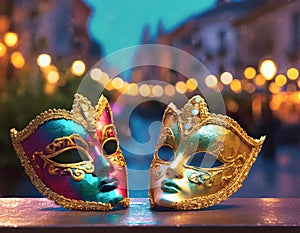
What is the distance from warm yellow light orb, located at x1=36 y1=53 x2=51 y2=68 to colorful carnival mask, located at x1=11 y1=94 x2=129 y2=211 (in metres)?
5.57

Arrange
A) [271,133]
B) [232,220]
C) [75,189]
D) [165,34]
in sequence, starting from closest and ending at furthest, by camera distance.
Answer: [232,220] < [75,189] < [271,133] < [165,34]

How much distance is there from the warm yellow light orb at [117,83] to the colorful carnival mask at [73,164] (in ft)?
20.7

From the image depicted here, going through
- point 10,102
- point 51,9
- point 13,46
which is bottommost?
point 10,102

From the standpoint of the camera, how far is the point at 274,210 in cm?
150

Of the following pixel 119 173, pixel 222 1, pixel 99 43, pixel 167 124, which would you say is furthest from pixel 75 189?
pixel 99 43

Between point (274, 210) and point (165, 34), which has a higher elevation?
point (165, 34)

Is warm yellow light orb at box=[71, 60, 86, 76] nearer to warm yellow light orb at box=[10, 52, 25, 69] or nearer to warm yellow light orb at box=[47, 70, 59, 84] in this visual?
warm yellow light orb at box=[10, 52, 25, 69]

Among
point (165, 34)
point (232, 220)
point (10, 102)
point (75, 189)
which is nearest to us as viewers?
point (232, 220)

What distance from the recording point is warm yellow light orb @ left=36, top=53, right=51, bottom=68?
709cm

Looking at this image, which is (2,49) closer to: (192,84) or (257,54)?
(192,84)

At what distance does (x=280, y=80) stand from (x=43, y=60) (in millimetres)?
4825

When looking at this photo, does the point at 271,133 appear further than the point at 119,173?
Yes

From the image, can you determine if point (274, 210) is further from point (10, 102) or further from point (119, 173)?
point (10, 102)

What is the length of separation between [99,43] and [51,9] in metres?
0.88
